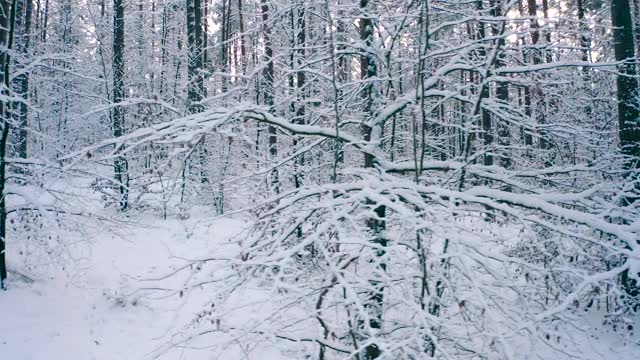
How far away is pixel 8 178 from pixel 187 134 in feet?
21.0

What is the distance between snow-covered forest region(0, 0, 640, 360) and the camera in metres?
3.24

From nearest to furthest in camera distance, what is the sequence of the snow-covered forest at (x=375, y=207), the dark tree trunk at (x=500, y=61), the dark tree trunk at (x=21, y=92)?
the snow-covered forest at (x=375, y=207), the dark tree trunk at (x=500, y=61), the dark tree trunk at (x=21, y=92)

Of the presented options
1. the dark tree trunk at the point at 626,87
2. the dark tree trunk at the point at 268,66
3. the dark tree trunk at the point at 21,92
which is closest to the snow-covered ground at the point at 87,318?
the dark tree trunk at the point at 268,66

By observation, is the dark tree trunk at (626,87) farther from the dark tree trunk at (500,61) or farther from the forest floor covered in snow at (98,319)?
the dark tree trunk at (500,61)

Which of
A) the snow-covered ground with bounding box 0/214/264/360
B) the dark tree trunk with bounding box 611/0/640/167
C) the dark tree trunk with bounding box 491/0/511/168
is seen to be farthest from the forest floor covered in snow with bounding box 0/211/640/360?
the dark tree trunk with bounding box 611/0/640/167

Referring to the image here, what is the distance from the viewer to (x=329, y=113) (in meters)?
5.34

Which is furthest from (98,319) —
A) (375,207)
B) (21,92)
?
(21,92)

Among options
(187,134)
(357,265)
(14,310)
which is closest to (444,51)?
(357,265)

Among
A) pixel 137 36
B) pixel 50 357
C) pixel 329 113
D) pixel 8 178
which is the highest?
pixel 137 36

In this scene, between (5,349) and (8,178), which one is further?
(8,178)

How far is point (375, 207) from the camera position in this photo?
10.6 feet

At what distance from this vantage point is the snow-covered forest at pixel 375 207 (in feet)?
10.6

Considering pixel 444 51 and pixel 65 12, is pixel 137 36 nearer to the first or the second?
pixel 65 12

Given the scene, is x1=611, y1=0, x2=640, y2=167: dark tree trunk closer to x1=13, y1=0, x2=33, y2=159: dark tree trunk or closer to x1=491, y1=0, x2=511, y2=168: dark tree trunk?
x1=491, y1=0, x2=511, y2=168: dark tree trunk
